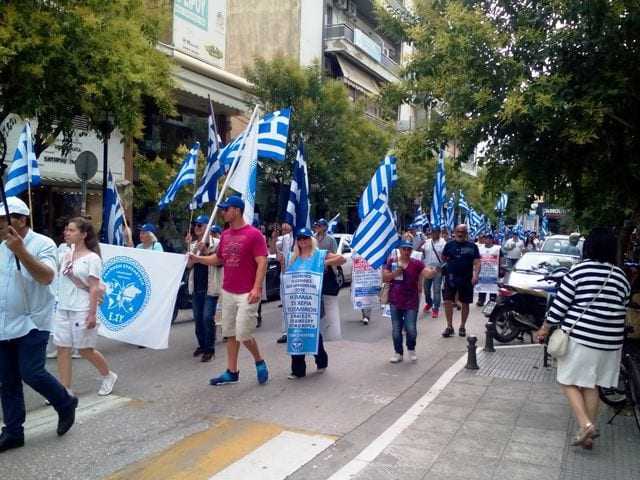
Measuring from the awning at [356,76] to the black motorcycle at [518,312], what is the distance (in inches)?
961

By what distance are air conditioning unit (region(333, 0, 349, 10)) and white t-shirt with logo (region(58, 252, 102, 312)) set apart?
2970 centimetres

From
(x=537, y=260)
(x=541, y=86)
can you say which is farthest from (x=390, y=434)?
(x=537, y=260)

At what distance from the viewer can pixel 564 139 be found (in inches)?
252

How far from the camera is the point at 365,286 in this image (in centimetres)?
1179

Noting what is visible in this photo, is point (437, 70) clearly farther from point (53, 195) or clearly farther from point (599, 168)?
point (53, 195)

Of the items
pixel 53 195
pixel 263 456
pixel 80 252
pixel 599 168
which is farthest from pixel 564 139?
pixel 53 195

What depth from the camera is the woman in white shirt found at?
5966 mm

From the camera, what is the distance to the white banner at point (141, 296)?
741 cm

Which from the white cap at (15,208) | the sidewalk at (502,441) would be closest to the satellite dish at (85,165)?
the white cap at (15,208)

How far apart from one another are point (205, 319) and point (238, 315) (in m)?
1.67

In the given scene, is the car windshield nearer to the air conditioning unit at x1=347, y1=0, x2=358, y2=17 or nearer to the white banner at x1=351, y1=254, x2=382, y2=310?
the white banner at x1=351, y1=254, x2=382, y2=310

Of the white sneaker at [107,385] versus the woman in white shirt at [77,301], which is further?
the white sneaker at [107,385]

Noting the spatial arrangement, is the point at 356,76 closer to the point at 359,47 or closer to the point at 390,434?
the point at 359,47

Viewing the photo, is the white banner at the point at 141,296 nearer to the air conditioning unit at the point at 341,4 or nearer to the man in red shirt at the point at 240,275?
the man in red shirt at the point at 240,275
